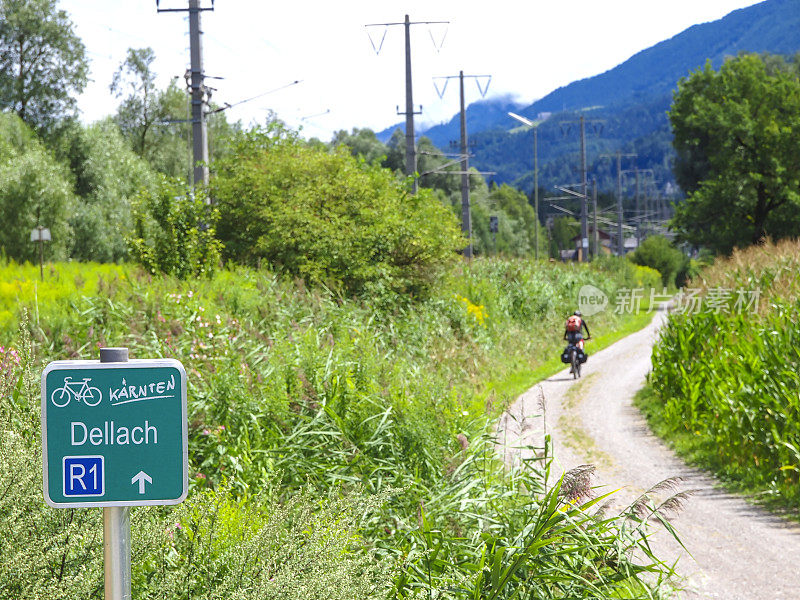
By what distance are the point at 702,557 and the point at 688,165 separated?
128 feet

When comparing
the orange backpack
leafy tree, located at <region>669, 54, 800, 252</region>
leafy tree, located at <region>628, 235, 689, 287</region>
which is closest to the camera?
the orange backpack

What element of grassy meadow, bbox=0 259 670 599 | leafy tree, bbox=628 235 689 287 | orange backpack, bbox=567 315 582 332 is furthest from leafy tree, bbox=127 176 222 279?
leafy tree, bbox=628 235 689 287

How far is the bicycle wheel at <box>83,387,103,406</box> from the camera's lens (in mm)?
2473

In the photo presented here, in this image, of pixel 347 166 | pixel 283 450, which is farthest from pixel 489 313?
pixel 283 450

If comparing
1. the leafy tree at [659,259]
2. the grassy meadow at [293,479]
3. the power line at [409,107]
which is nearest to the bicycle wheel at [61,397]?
the grassy meadow at [293,479]

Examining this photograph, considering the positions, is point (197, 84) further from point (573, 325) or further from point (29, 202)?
point (29, 202)

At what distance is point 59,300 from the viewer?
10.2 metres

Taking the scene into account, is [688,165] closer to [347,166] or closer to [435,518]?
[347,166]

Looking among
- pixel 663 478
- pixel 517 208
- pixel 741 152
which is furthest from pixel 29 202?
pixel 517 208

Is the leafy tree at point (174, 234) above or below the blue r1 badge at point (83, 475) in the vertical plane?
above

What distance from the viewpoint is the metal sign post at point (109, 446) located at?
96.6 inches

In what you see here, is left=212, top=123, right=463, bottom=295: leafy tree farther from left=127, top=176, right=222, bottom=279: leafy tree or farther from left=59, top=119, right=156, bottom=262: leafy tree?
left=59, top=119, right=156, bottom=262: leafy tree

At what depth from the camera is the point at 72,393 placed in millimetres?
2471

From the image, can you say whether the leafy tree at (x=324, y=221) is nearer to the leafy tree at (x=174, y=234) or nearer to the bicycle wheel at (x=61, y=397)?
the leafy tree at (x=174, y=234)
